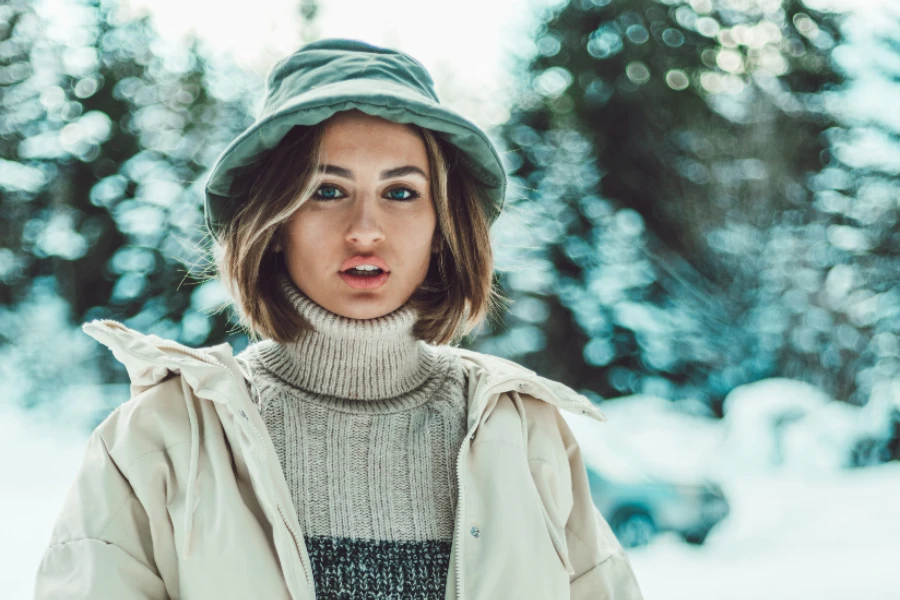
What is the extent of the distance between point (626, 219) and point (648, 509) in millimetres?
2698

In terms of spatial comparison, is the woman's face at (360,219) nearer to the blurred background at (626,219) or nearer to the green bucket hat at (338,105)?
the green bucket hat at (338,105)

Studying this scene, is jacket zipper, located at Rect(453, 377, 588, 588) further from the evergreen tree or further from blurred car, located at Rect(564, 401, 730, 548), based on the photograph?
the evergreen tree

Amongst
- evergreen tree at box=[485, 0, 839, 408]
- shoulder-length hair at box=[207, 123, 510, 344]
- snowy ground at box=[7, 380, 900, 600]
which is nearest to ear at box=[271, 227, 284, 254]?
shoulder-length hair at box=[207, 123, 510, 344]

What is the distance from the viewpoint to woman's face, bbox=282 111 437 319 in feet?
4.00

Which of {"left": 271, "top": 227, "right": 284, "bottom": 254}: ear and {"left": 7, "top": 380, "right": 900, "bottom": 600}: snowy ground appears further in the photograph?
{"left": 7, "top": 380, "right": 900, "bottom": 600}: snowy ground

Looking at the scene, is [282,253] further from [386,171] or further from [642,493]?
[642,493]

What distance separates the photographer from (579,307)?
579 cm

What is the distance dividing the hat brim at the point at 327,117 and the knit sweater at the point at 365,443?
160mm

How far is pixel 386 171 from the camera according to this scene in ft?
4.06

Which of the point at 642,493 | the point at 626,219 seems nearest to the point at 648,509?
the point at 642,493

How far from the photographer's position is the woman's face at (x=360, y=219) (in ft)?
4.00

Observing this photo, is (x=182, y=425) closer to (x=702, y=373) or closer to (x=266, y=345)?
(x=266, y=345)

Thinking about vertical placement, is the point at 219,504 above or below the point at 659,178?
below

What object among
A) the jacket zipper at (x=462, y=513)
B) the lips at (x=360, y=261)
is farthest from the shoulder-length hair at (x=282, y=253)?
the jacket zipper at (x=462, y=513)
